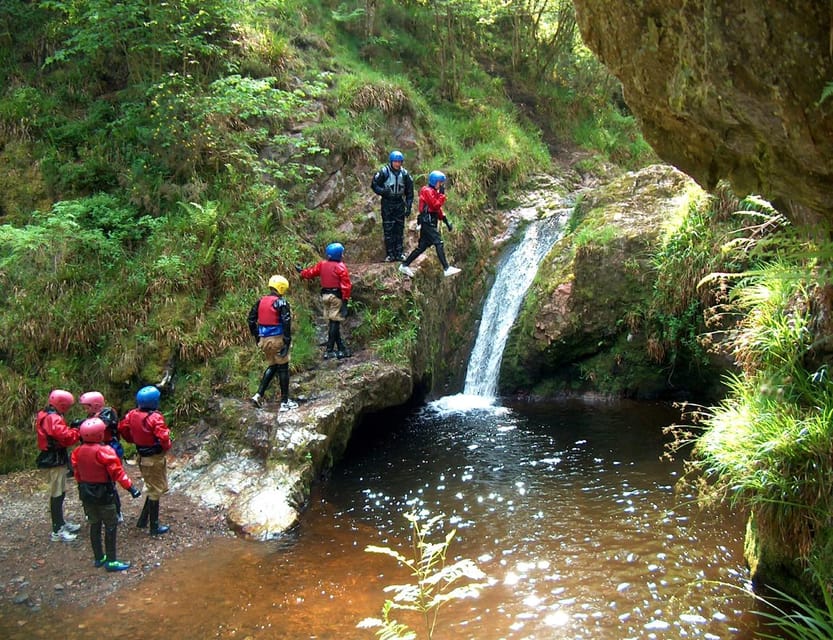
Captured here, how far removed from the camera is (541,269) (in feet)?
38.9

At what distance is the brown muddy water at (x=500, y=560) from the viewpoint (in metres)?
4.93

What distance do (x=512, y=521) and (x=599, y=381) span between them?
4.83 meters

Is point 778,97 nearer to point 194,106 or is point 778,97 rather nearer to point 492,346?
point 492,346

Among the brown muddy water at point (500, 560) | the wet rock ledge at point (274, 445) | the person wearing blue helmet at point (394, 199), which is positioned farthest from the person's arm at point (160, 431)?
the person wearing blue helmet at point (394, 199)

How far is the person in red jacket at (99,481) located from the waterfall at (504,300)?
266 inches

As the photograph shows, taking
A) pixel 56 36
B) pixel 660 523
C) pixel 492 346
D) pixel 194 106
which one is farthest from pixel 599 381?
pixel 56 36

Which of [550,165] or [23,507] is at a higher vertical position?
[550,165]

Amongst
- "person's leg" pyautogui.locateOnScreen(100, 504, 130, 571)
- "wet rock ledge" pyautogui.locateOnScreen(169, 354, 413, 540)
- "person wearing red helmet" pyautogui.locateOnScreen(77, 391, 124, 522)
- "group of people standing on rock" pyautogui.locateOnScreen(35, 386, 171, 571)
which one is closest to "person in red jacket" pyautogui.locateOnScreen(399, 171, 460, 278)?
"wet rock ledge" pyautogui.locateOnScreen(169, 354, 413, 540)

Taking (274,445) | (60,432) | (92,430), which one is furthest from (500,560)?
(60,432)

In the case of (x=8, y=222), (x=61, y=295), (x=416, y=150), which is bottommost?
(x=61, y=295)

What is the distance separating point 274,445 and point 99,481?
7.22 ft

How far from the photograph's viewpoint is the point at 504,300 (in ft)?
39.7

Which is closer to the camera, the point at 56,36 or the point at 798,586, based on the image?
the point at 798,586

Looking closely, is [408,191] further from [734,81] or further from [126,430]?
[734,81]
